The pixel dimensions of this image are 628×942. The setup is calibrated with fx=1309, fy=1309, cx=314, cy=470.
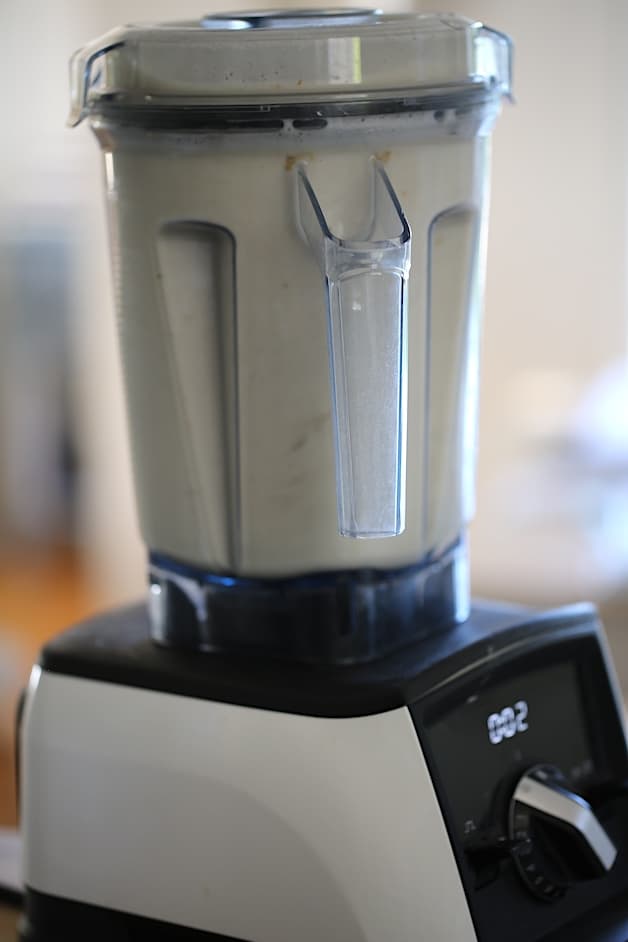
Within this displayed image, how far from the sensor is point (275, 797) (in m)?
0.64

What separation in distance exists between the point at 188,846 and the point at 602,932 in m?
0.22

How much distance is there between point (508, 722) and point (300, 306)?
0.80 ft

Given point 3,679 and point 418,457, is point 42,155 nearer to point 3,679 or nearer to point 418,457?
point 3,679

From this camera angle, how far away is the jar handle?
58 centimetres

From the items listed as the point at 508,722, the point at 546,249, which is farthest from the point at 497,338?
the point at 508,722

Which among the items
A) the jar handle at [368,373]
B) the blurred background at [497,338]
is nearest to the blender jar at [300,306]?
the jar handle at [368,373]

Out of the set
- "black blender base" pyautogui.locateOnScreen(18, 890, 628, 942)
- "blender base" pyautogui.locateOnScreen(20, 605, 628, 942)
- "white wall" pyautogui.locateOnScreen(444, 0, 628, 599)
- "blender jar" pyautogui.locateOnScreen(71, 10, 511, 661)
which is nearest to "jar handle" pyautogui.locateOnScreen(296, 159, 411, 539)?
"blender jar" pyautogui.locateOnScreen(71, 10, 511, 661)

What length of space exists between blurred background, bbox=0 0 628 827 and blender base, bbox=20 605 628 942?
143 cm

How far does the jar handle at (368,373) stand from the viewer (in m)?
0.58

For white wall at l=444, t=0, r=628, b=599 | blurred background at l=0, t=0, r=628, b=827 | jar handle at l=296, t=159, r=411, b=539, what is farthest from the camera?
white wall at l=444, t=0, r=628, b=599

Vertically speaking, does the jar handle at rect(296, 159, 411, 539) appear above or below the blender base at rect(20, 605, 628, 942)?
above

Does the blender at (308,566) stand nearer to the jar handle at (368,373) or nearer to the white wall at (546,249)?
the jar handle at (368,373)

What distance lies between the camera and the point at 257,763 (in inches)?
25.3

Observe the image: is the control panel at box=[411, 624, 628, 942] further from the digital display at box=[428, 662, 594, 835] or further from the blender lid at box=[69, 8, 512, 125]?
the blender lid at box=[69, 8, 512, 125]
